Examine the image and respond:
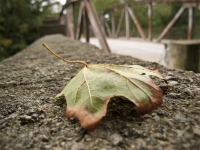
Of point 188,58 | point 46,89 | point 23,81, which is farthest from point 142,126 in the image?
point 188,58

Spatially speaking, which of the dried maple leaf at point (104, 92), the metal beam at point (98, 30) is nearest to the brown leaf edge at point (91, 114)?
the dried maple leaf at point (104, 92)

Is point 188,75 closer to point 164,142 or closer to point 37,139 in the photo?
point 164,142

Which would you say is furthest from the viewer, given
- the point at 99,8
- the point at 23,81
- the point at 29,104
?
the point at 99,8

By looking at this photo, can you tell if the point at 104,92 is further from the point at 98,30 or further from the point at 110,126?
the point at 98,30

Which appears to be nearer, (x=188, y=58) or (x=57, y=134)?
(x=57, y=134)

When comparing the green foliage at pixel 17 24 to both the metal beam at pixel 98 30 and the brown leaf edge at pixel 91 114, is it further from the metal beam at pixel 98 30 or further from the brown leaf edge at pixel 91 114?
the brown leaf edge at pixel 91 114
